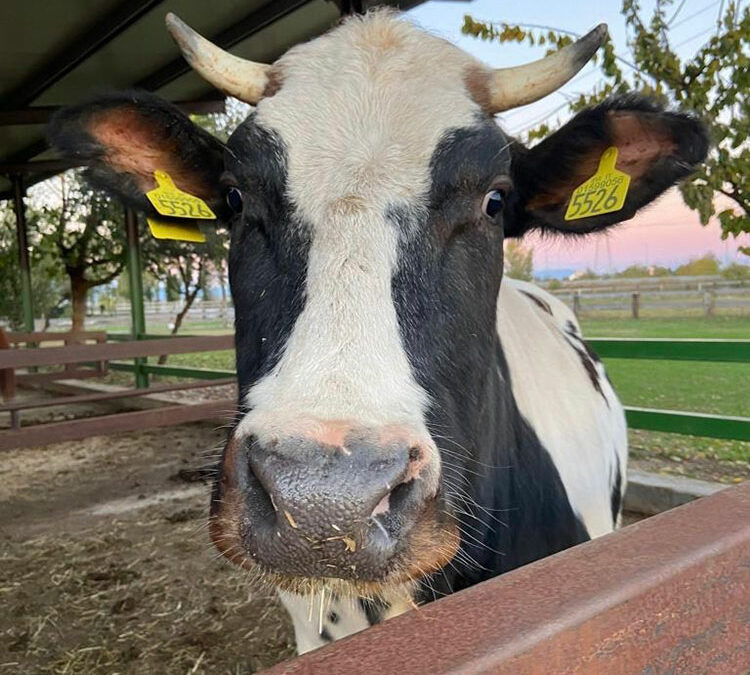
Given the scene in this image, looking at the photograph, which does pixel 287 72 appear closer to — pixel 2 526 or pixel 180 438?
pixel 2 526

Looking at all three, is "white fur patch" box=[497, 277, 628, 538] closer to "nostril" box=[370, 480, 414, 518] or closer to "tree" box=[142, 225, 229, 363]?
"nostril" box=[370, 480, 414, 518]

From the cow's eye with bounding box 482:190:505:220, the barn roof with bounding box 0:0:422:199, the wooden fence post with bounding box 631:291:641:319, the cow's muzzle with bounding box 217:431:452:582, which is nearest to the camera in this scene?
the cow's muzzle with bounding box 217:431:452:582

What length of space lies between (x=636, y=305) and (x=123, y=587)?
1554 centimetres

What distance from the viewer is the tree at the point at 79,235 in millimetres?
13617

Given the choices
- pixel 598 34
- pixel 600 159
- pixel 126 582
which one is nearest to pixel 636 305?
pixel 126 582

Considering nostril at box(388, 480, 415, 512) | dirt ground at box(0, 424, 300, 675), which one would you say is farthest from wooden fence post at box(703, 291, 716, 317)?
nostril at box(388, 480, 415, 512)

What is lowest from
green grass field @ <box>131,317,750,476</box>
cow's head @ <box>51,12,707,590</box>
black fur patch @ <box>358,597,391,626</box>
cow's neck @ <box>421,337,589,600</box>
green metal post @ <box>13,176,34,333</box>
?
green grass field @ <box>131,317,750,476</box>

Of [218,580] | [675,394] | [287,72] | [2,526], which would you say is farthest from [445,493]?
[675,394]

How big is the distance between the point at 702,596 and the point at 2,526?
5009 mm

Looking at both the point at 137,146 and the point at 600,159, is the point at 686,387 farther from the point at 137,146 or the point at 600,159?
the point at 137,146

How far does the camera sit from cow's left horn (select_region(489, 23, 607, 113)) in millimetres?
1841

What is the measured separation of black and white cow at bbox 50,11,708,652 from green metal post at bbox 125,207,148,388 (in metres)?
7.60

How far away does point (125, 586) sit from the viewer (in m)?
3.56

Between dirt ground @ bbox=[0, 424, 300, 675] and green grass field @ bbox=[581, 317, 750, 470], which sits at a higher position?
green grass field @ bbox=[581, 317, 750, 470]
